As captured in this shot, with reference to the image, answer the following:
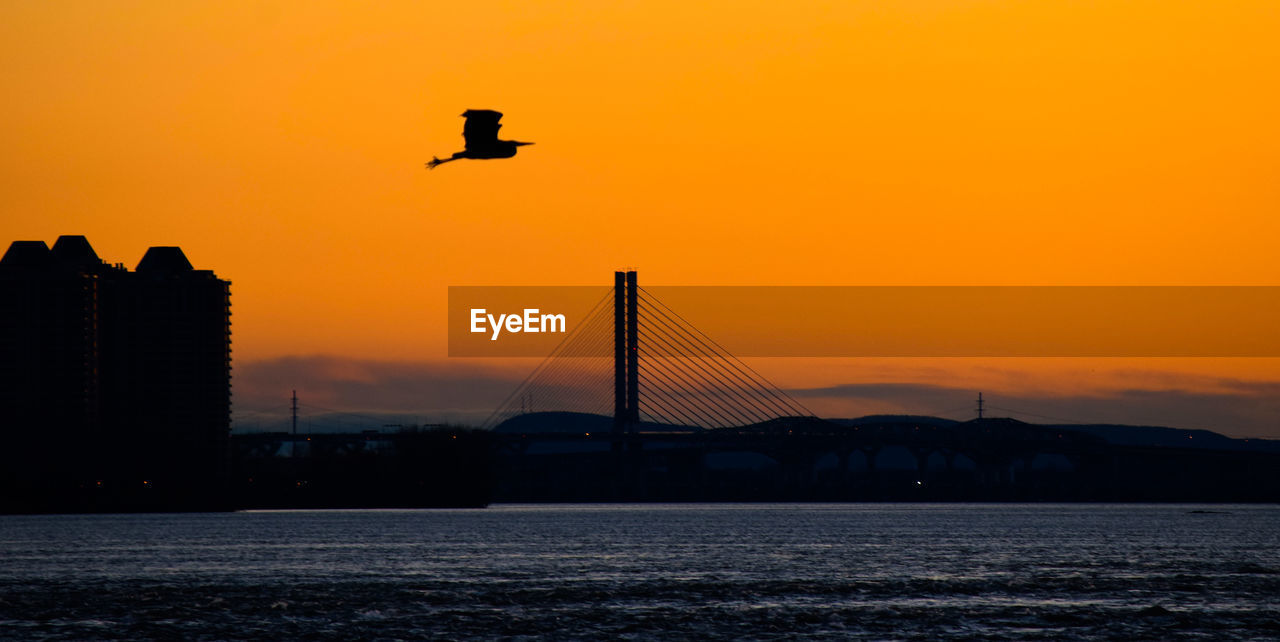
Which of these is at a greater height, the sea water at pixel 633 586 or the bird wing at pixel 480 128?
the bird wing at pixel 480 128

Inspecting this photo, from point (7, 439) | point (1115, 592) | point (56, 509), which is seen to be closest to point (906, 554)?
point (1115, 592)

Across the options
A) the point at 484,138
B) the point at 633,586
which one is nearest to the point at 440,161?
the point at 484,138

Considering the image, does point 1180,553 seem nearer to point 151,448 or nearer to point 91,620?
point 91,620

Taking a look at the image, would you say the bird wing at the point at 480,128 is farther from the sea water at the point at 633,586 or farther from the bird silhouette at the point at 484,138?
the sea water at the point at 633,586

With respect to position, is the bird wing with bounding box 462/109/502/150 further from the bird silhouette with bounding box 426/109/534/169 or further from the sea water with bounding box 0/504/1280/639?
the sea water with bounding box 0/504/1280/639

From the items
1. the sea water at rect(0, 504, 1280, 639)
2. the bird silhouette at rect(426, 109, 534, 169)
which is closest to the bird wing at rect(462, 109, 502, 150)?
the bird silhouette at rect(426, 109, 534, 169)

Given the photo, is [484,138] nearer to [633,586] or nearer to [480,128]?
[480,128]

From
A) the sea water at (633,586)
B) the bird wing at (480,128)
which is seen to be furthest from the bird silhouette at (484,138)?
the sea water at (633,586)
